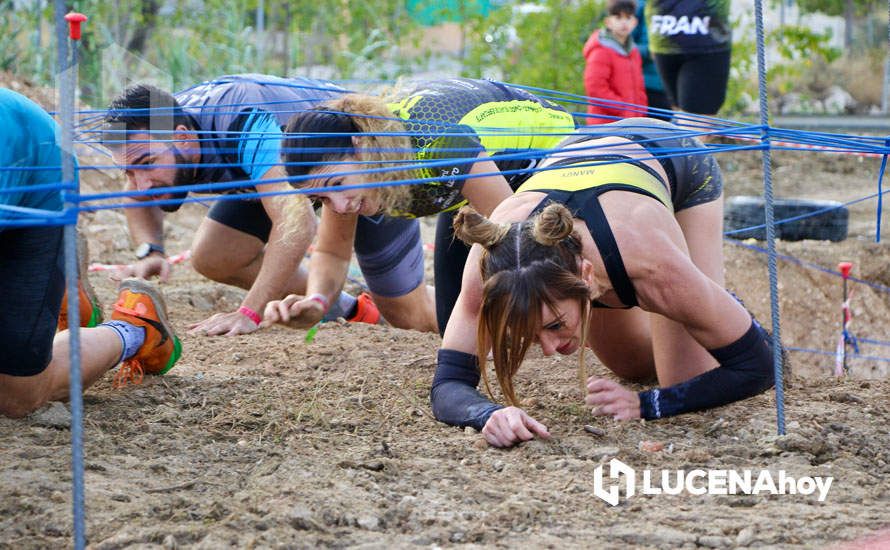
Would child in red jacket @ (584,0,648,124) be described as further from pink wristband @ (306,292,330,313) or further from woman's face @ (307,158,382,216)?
woman's face @ (307,158,382,216)

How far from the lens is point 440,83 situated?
368cm

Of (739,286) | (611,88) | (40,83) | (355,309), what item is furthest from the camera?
(40,83)

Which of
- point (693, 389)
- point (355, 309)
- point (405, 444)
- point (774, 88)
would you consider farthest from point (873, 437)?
point (774, 88)

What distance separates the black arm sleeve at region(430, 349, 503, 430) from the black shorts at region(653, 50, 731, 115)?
389cm

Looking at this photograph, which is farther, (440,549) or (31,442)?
(31,442)

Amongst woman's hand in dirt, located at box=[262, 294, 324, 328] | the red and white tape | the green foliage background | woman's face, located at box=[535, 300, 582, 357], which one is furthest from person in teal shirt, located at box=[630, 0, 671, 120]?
woman's face, located at box=[535, 300, 582, 357]

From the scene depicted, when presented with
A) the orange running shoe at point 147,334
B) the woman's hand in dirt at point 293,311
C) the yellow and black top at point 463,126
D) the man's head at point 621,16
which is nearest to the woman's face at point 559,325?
the yellow and black top at point 463,126

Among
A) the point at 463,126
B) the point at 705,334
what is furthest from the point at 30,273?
the point at 705,334

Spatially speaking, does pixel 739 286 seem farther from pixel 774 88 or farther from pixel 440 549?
pixel 774 88

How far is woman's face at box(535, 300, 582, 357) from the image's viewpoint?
8.75ft

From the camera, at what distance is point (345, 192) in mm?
3225

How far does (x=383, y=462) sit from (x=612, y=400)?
2.59 feet

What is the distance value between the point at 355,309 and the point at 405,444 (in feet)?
7.59

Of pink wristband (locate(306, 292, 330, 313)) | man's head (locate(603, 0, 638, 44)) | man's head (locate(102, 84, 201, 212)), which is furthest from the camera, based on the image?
man's head (locate(603, 0, 638, 44))
